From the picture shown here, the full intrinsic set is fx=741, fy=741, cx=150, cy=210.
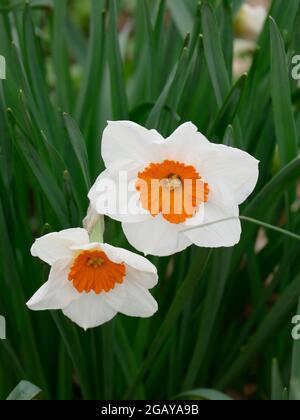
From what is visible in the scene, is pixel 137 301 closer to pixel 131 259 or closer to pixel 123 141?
pixel 131 259

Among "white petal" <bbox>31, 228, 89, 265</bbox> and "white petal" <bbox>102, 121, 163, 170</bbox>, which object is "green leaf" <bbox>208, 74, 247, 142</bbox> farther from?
"white petal" <bbox>31, 228, 89, 265</bbox>

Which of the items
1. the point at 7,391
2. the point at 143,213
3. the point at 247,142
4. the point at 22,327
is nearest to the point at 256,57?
the point at 247,142

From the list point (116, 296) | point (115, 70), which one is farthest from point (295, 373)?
point (115, 70)

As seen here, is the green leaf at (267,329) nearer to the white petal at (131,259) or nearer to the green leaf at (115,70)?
the white petal at (131,259)

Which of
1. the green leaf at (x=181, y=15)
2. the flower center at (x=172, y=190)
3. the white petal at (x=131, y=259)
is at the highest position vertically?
the green leaf at (x=181, y=15)

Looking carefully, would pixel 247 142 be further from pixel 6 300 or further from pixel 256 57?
pixel 6 300

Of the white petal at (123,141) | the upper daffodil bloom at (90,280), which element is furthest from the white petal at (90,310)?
the white petal at (123,141)

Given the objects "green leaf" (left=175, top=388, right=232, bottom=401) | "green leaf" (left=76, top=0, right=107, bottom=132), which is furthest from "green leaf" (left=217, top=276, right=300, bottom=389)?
"green leaf" (left=76, top=0, right=107, bottom=132)
